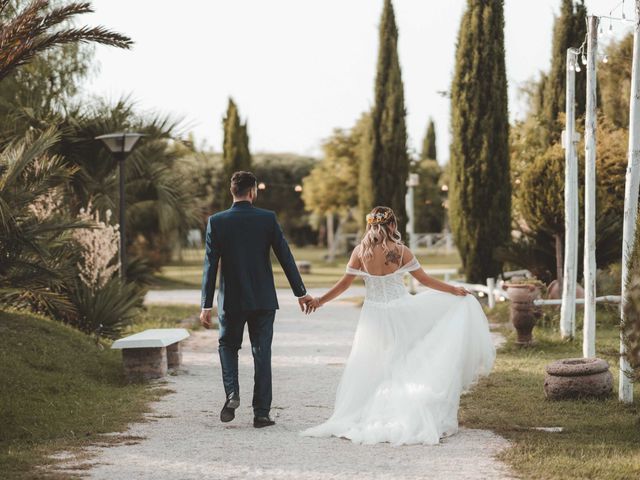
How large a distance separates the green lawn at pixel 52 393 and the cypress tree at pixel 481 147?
9763mm

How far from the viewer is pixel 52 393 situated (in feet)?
30.5

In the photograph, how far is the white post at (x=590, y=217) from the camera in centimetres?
1045

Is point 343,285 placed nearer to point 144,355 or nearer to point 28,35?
point 144,355

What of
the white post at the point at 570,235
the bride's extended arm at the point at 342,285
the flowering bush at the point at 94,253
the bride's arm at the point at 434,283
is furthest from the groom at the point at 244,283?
the white post at the point at 570,235

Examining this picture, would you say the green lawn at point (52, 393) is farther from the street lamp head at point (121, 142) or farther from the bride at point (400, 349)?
the street lamp head at point (121, 142)

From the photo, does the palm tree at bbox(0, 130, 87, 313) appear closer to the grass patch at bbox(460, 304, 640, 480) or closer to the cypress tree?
the grass patch at bbox(460, 304, 640, 480)

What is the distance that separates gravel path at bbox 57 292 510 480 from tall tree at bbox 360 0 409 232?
14.7 meters

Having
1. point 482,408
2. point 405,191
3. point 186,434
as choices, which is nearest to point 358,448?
point 186,434

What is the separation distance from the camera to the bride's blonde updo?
7.84m

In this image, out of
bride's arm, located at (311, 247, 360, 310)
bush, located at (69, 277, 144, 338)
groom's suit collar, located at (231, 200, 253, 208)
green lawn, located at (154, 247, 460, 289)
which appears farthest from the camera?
green lawn, located at (154, 247, 460, 289)

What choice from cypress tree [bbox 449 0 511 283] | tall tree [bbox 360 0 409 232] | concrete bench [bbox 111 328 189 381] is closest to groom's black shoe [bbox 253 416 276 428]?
concrete bench [bbox 111 328 189 381]

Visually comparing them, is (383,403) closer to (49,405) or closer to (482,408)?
(482,408)

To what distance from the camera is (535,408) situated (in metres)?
8.61

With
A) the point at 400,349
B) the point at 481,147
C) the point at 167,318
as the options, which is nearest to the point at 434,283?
the point at 400,349
